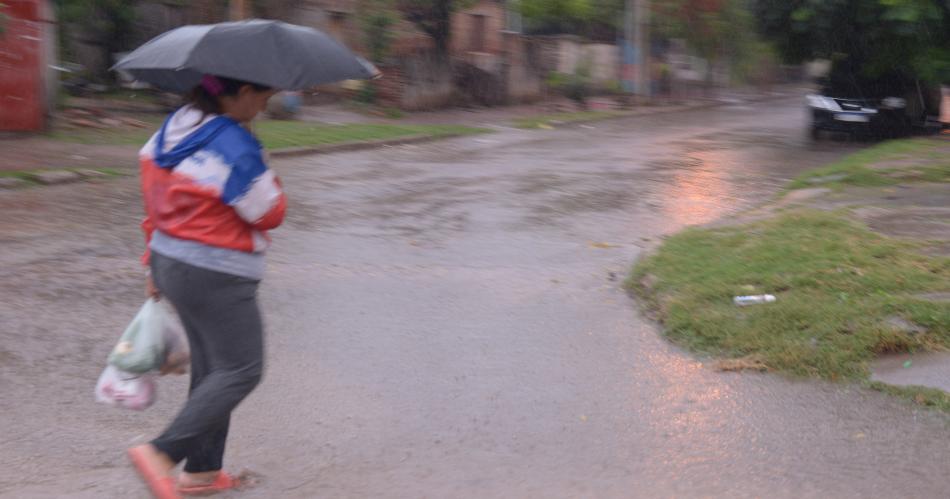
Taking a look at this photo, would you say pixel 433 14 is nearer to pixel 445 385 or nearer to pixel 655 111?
pixel 655 111

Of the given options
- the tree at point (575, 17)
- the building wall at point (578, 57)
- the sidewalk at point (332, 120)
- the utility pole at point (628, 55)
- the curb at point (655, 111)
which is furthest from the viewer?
the utility pole at point (628, 55)

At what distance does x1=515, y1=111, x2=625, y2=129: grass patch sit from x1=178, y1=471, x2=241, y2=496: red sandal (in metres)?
19.4

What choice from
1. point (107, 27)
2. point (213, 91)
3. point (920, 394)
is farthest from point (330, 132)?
point (213, 91)

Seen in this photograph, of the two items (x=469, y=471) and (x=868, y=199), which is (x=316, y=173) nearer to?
(x=868, y=199)

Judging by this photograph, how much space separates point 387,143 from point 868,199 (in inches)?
386

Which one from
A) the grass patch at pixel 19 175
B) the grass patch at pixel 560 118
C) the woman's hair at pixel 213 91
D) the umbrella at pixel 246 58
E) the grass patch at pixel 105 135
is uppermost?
the umbrella at pixel 246 58

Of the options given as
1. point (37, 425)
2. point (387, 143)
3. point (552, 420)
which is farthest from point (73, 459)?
point (387, 143)

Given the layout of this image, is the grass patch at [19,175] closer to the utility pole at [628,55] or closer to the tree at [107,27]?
the tree at [107,27]

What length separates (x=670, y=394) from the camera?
517cm

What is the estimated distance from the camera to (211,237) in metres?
3.49

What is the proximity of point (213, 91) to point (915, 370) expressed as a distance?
3.70 m

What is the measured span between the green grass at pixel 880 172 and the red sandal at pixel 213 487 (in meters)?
8.91

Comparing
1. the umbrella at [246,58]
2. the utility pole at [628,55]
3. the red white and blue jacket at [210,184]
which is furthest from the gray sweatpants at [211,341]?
the utility pole at [628,55]

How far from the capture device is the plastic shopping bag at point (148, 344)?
3748 millimetres
